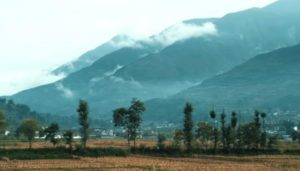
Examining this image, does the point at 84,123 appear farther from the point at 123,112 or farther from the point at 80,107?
the point at 123,112

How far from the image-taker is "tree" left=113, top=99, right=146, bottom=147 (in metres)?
117

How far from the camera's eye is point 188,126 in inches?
4395

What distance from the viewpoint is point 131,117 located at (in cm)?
11800

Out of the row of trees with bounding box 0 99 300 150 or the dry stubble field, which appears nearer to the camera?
the dry stubble field

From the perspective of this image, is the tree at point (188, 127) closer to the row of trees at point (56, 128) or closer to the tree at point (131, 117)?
the tree at point (131, 117)

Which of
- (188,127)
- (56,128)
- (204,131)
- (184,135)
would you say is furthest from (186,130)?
(56,128)

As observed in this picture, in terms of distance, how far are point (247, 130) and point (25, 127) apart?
4621 centimetres

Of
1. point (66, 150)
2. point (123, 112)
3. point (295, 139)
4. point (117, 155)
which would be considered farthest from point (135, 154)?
point (295, 139)

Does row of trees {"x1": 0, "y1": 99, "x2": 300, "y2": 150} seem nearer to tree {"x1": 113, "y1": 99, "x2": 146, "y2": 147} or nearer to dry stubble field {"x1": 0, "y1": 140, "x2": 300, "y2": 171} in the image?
tree {"x1": 113, "y1": 99, "x2": 146, "y2": 147}

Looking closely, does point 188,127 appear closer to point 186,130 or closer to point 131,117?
point 186,130

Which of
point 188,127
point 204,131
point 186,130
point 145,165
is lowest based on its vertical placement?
point 145,165

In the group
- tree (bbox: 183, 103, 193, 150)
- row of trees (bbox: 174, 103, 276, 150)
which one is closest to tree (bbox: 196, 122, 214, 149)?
row of trees (bbox: 174, 103, 276, 150)

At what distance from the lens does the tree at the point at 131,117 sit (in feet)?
385

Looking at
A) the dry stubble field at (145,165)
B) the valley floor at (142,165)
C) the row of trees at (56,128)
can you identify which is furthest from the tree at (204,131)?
the valley floor at (142,165)
